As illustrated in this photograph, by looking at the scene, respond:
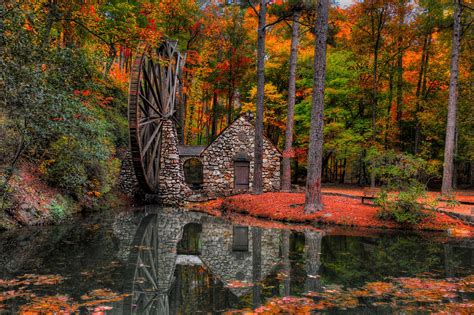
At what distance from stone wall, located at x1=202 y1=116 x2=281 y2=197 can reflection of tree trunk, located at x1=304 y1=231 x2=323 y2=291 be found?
9.66 metres

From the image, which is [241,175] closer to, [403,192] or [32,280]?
[403,192]

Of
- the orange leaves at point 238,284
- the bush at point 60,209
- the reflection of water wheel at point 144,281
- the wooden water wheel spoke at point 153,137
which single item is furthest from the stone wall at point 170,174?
the orange leaves at point 238,284

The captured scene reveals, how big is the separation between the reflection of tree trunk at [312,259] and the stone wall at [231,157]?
966cm

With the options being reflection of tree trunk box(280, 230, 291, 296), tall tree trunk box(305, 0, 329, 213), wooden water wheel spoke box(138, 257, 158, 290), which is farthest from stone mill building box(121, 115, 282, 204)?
wooden water wheel spoke box(138, 257, 158, 290)

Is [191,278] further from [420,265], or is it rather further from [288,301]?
[420,265]

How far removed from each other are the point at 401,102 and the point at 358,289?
2071cm

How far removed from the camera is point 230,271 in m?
5.41

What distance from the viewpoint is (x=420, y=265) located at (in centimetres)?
590

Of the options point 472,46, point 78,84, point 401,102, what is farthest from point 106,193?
point 472,46

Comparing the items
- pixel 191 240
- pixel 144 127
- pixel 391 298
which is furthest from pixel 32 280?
pixel 144 127

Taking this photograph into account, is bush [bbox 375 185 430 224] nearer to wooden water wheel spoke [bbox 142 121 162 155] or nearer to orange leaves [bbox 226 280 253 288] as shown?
orange leaves [bbox 226 280 253 288]

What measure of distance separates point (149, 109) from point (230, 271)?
37.8ft

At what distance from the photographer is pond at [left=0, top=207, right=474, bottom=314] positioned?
12.8 feet

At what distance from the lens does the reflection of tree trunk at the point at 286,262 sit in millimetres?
4488
